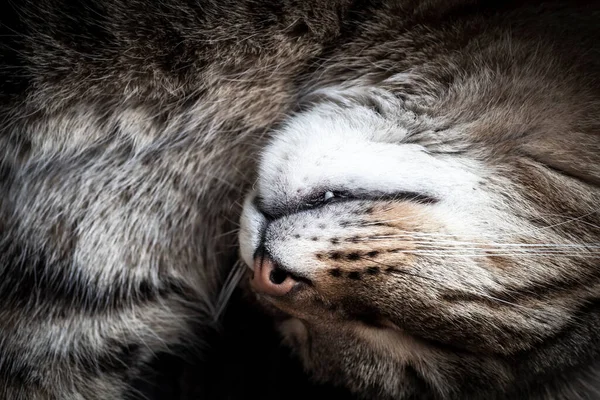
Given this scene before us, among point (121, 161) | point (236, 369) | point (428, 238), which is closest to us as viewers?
point (428, 238)

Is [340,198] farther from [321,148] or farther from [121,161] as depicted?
[121,161]

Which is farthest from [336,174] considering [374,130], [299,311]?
[299,311]

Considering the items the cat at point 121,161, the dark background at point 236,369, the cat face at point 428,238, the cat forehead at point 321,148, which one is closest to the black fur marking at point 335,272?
the cat face at point 428,238

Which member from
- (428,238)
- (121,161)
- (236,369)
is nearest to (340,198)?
(428,238)

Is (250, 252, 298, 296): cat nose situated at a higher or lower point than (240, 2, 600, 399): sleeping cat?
lower

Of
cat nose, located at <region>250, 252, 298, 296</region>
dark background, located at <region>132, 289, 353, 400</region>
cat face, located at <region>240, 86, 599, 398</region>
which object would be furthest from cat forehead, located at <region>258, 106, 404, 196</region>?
dark background, located at <region>132, 289, 353, 400</region>

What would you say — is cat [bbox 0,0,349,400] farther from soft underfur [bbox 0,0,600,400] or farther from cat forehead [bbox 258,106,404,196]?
cat forehead [bbox 258,106,404,196]

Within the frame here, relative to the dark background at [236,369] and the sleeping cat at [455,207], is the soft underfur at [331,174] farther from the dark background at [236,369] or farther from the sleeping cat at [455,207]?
the dark background at [236,369]
